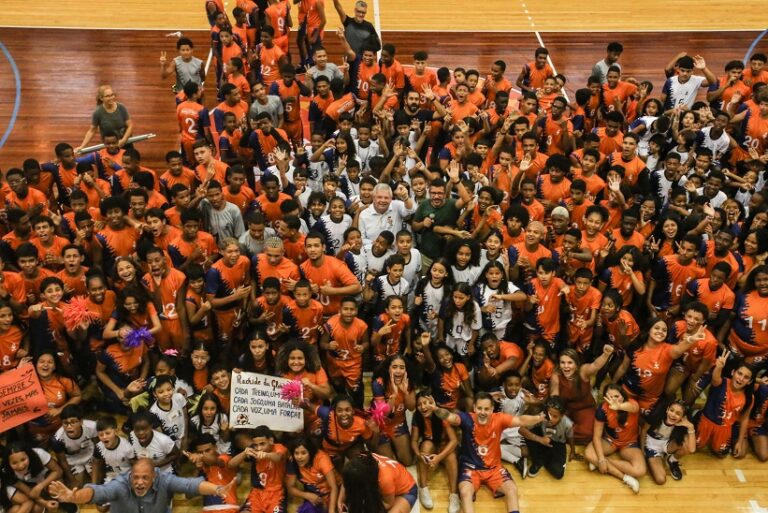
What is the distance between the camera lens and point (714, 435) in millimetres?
7168

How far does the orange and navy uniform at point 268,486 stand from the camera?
6586mm

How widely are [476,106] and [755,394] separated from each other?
16.9 feet

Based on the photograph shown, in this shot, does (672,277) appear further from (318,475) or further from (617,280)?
(318,475)

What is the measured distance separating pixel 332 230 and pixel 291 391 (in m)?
2.03

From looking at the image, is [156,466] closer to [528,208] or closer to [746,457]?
[528,208]

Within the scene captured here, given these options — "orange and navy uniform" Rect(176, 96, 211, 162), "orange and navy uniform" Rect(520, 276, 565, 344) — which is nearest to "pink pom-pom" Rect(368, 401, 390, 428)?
"orange and navy uniform" Rect(520, 276, 565, 344)

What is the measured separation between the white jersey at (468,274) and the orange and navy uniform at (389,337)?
61cm

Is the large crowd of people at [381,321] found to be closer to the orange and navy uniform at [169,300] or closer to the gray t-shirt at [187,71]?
the orange and navy uniform at [169,300]

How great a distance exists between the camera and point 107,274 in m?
8.02

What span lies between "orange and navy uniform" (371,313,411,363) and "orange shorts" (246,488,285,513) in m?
1.54

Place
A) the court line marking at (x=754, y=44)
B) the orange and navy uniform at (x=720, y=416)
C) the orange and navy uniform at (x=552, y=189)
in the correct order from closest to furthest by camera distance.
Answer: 1. the orange and navy uniform at (x=720, y=416)
2. the orange and navy uniform at (x=552, y=189)
3. the court line marking at (x=754, y=44)

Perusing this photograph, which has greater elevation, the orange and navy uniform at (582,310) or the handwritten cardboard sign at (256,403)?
the orange and navy uniform at (582,310)

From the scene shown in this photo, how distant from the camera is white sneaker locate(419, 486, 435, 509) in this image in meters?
6.80

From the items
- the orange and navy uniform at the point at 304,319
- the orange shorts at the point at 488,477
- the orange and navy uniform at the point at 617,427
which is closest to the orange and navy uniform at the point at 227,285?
the orange and navy uniform at the point at 304,319
